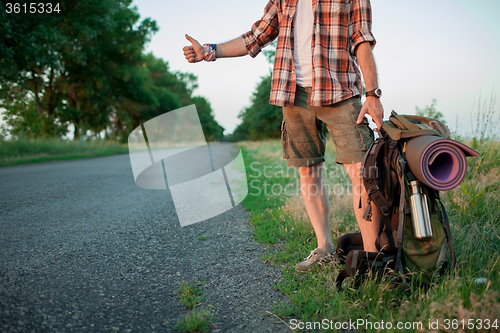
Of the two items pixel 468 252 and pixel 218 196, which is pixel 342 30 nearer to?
pixel 468 252

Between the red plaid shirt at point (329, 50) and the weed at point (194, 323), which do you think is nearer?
the weed at point (194, 323)

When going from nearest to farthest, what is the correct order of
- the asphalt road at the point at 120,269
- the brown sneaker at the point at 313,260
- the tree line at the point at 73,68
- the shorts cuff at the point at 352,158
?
the asphalt road at the point at 120,269, the shorts cuff at the point at 352,158, the brown sneaker at the point at 313,260, the tree line at the point at 73,68

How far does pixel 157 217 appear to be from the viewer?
4.16 metres

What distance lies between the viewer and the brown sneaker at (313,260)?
8.26 feet

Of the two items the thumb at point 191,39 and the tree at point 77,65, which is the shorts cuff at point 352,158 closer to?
the thumb at point 191,39

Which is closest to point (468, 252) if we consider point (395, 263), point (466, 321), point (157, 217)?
point (395, 263)

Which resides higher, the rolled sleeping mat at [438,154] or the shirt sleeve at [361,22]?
the shirt sleeve at [361,22]

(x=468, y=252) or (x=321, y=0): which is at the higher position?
(x=321, y=0)

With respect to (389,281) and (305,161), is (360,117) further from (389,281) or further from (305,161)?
(389,281)

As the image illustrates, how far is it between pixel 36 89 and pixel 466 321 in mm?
23402

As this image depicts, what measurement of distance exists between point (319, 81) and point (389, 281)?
4.46ft

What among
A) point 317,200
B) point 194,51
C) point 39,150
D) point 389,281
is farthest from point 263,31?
point 39,150

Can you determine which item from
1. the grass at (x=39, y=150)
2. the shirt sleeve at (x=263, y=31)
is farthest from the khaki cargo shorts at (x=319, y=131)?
the grass at (x=39, y=150)

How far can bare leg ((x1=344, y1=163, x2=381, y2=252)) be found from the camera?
2143 mm
